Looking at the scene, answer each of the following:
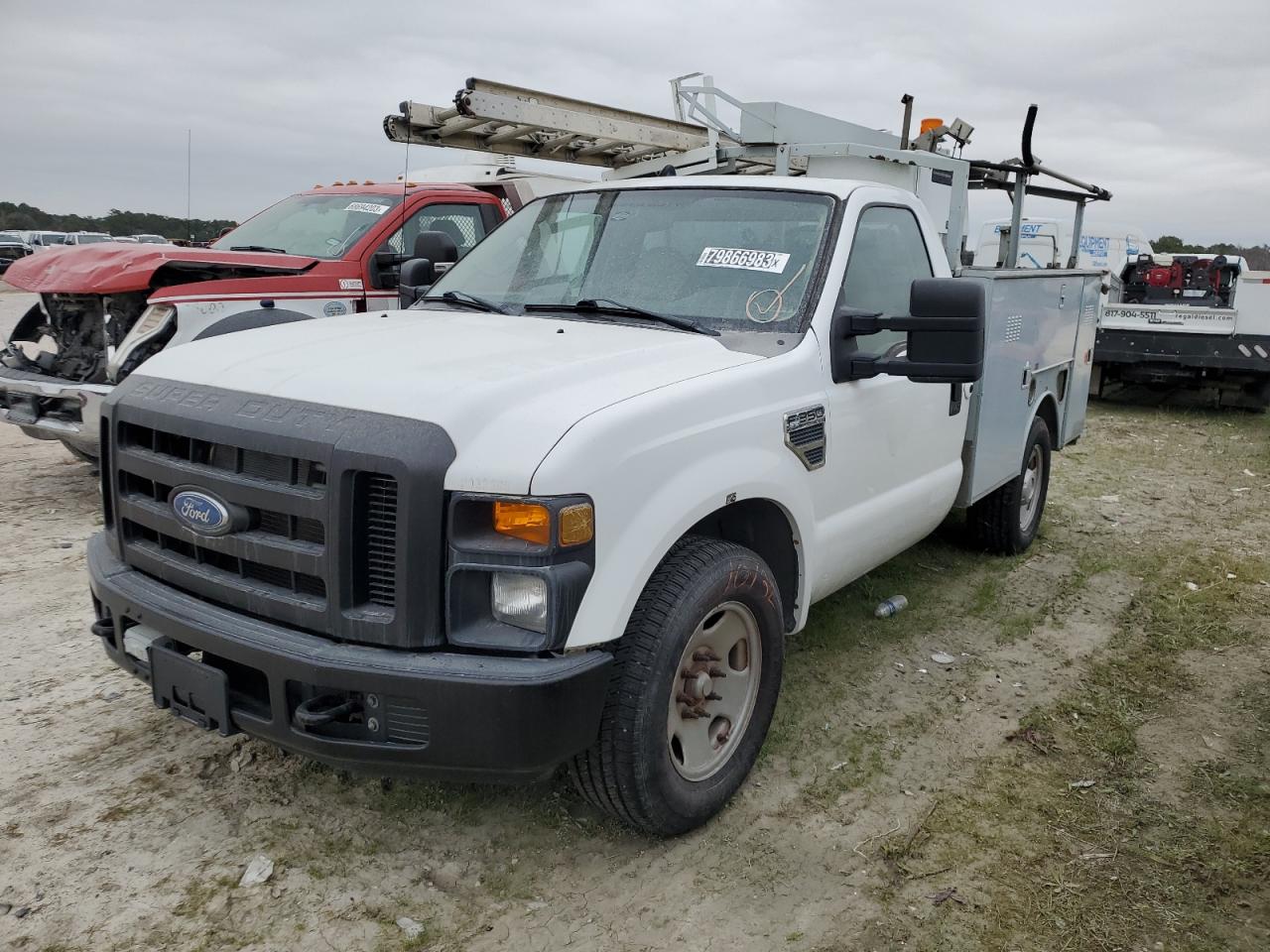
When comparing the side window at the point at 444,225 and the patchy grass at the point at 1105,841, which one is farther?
the side window at the point at 444,225

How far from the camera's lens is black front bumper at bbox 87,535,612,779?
8.05 ft

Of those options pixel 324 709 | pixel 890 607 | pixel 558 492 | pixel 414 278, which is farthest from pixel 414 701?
pixel 890 607

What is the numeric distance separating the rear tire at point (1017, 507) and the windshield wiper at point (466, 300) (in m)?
3.12

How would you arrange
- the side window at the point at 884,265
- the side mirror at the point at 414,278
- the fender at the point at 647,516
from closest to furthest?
the fender at the point at 647,516 < the side window at the point at 884,265 < the side mirror at the point at 414,278

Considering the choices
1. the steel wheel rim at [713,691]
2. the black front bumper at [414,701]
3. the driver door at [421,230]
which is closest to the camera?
the black front bumper at [414,701]

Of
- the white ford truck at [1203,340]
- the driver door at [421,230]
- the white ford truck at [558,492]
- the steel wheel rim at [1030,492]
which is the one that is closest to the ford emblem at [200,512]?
the white ford truck at [558,492]

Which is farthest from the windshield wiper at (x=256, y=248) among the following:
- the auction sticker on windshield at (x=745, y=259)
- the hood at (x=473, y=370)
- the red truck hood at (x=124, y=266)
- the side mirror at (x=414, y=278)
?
the auction sticker on windshield at (x=745, y=259)

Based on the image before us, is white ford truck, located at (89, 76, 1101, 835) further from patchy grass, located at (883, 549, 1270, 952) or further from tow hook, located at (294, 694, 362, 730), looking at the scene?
patchy grass, located at (883, 549, 1270, 952)

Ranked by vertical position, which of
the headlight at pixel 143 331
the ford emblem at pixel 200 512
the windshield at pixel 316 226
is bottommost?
the ford emblem at pixel 200 512

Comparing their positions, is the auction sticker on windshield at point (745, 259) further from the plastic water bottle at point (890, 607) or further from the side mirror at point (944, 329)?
the plastic water bottle at point (890, 607)

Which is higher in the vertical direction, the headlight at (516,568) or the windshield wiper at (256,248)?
the windshield wiper at (256,248)

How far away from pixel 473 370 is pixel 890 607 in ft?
9.56

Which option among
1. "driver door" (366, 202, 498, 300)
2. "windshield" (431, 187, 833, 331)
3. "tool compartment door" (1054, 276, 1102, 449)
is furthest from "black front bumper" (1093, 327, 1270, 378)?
"windshield" (431, 187, 833, 331)

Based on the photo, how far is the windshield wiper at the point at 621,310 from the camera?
3.49 m
